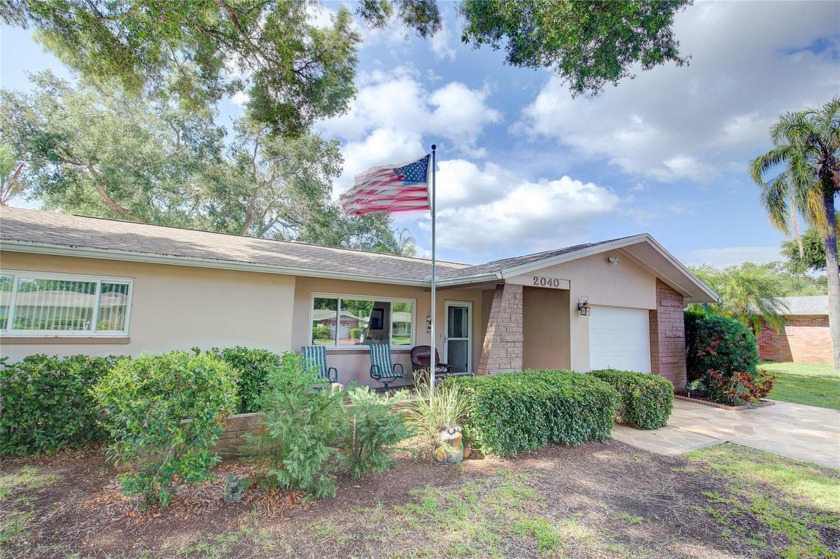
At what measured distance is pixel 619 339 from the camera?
1029 cm

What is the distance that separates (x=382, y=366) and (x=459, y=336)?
3.00 metres

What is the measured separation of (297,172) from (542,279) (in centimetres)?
1588

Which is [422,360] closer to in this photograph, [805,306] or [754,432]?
[754,432]

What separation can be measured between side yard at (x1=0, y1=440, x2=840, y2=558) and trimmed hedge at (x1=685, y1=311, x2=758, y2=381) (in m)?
5.26

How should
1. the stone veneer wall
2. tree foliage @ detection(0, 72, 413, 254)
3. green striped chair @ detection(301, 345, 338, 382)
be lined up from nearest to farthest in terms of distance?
green striped chair @ detection(301, 345, 338, 382) → tree foliage @ detection(0, 72, 413, 254) → the stone veneer wall

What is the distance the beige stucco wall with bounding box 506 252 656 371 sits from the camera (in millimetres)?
9049

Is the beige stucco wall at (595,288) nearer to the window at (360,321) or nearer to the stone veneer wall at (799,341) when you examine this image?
the window at (360,321)

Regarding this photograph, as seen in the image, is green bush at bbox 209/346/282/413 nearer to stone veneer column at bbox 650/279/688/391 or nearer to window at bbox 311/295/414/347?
window at bbox 311/295/414/347

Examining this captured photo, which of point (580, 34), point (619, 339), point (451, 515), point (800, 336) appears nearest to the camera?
point (451, 515)

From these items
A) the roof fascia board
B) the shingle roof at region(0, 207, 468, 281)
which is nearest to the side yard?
the roof fascia board

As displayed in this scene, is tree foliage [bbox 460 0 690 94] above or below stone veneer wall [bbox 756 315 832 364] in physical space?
above

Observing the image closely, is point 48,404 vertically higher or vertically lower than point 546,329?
lower

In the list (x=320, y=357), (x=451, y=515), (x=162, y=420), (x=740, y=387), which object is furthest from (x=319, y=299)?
(x=740, y=387)

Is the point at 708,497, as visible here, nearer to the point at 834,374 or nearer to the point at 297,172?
the point at 834,374
